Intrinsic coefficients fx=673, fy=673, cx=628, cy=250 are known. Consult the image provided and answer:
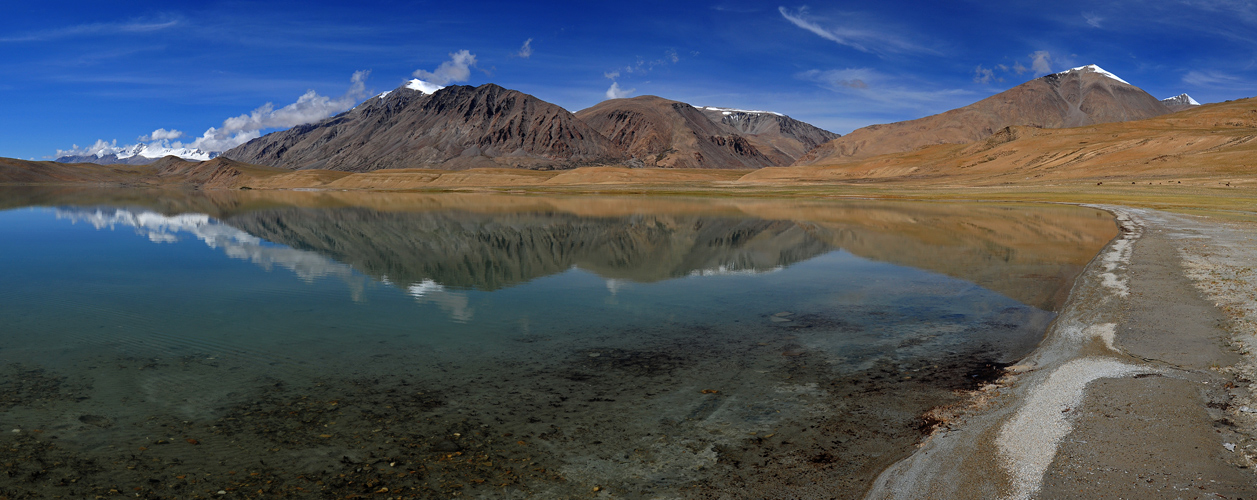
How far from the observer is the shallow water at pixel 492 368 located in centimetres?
695

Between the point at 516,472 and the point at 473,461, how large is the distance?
1.76ft

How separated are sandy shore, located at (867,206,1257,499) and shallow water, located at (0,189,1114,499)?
66cm

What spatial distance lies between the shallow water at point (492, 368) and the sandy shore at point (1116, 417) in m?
0.66

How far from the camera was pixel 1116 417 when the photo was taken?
24.4 feet

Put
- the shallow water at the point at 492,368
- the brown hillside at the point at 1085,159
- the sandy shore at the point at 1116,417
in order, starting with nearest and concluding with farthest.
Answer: the sandy shore at the point at 1116,417
the shallow water at the point at 492,368
the brown hillside at the point at 1085,159

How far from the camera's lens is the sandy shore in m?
6.02

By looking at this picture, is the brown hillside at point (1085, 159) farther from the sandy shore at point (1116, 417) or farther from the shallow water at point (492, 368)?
the shallow water at point (492, 368)

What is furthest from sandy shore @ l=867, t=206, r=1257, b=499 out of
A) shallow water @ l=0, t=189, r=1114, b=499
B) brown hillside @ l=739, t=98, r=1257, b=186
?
brown hillside @ l=739, t=98, r=1257, b=186

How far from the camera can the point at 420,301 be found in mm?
16359

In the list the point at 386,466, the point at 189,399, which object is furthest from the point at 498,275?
the point at 386,466

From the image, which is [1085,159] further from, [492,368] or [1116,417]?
[492,368]

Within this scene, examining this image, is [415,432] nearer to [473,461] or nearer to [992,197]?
[473,461]

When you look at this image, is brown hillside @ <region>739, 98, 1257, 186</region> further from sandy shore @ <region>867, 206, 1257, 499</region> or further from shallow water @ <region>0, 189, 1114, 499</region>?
shallow water @ <region>0, 189, 1114, 499</region>

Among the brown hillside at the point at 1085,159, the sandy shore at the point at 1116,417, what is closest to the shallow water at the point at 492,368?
the sandy shore at the point at 1116,417
